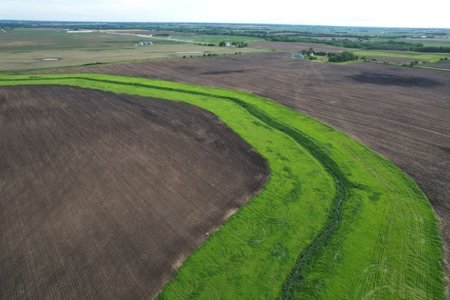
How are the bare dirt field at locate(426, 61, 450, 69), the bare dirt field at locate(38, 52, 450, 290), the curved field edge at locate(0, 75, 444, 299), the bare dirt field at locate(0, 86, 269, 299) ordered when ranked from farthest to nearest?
the bare dirt field at locate(426, 61, 450, 69) < the bare dirt field at locate(38, 52, 450, 290) < the bare dirt field at locate(0, 86, 269, 299) < the curved field edge at locate(0, 75, 444, 299)

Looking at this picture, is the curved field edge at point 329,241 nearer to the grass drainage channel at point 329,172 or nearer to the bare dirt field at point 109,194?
the grass drainage channel at point 329,172

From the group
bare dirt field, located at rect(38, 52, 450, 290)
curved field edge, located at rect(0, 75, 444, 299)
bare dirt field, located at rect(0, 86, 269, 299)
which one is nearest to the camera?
curved field edge, located at rect(0, 75, 444, 299)

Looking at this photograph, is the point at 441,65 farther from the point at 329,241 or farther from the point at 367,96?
A: the point at 329,241

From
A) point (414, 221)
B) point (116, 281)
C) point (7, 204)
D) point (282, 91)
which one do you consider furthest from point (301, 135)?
point (7, 204)

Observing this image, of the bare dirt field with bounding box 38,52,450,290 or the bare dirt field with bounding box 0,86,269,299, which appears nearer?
the bare dirt field with bounding box 0,86,269,299

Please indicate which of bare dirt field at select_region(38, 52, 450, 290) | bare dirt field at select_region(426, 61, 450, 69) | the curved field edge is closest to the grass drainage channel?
the curved field edge

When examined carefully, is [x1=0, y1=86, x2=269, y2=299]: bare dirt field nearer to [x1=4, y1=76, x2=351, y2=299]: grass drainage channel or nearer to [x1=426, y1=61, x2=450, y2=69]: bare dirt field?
[x1=4, y1=76, x2=351, y2=299]: grass drainage channel
